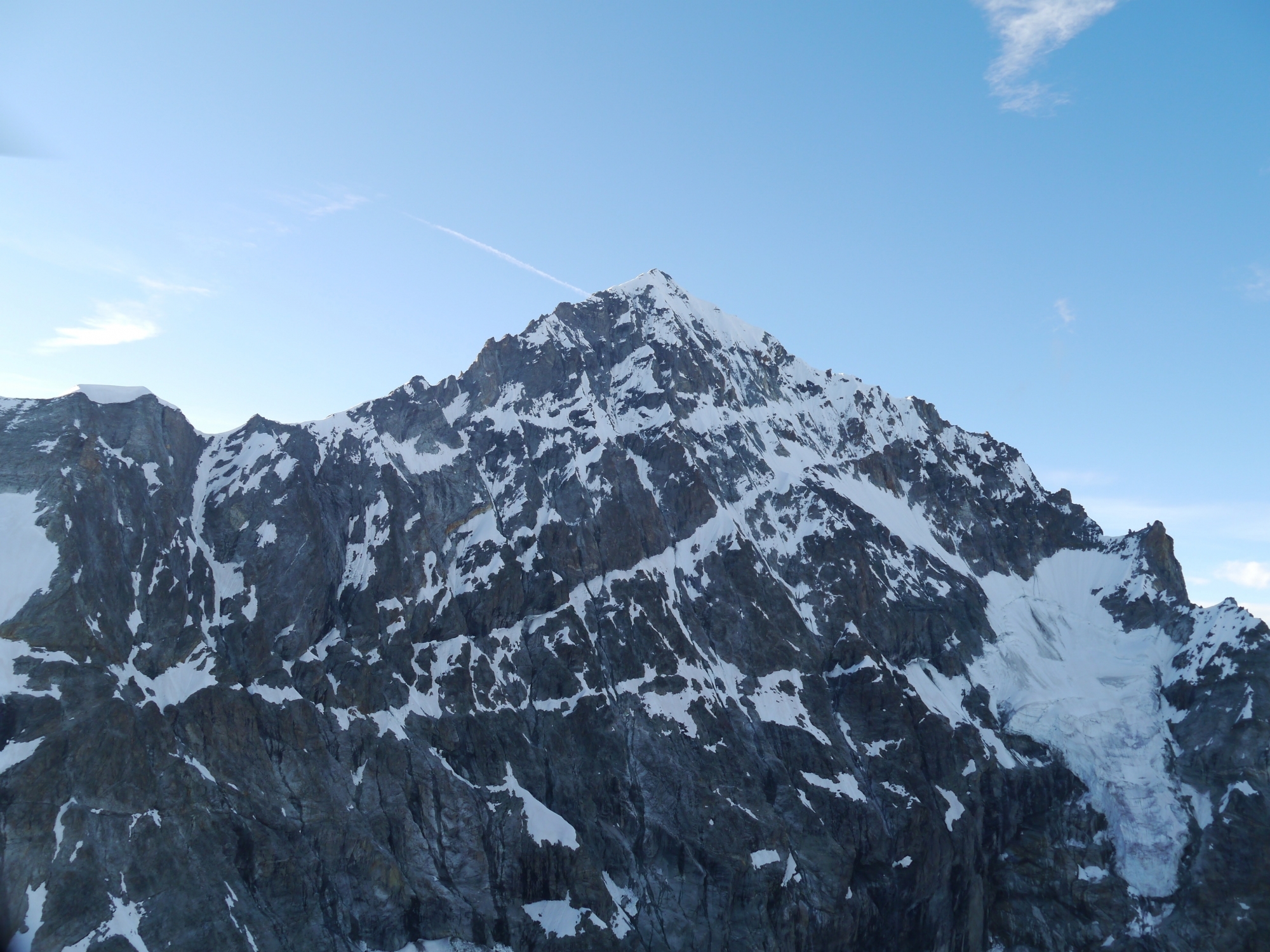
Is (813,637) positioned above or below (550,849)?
above

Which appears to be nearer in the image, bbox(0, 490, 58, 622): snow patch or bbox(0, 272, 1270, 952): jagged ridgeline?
bbox(0, 272, 1270, 952): jagged ridgeline

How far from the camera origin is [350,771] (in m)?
113

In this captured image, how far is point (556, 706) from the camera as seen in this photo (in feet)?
420

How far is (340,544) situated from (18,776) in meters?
51.9

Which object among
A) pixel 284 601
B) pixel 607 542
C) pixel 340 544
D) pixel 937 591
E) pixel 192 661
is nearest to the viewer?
pixel 192 661

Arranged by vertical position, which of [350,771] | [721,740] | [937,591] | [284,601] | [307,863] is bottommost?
[307,863]

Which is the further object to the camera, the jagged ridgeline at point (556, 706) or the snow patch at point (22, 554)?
the snow patch at point (22, 554)

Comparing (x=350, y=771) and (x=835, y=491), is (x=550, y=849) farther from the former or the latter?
(x=835, y=491)

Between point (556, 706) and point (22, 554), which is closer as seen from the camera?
point (22, 554)

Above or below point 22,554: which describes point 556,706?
below

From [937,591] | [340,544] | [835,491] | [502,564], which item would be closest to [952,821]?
[937,591]

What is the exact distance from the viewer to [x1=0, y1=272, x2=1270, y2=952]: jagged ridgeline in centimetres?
10094

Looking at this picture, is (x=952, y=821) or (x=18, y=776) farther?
(x=952, y=821)

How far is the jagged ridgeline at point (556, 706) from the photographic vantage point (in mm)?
100938
